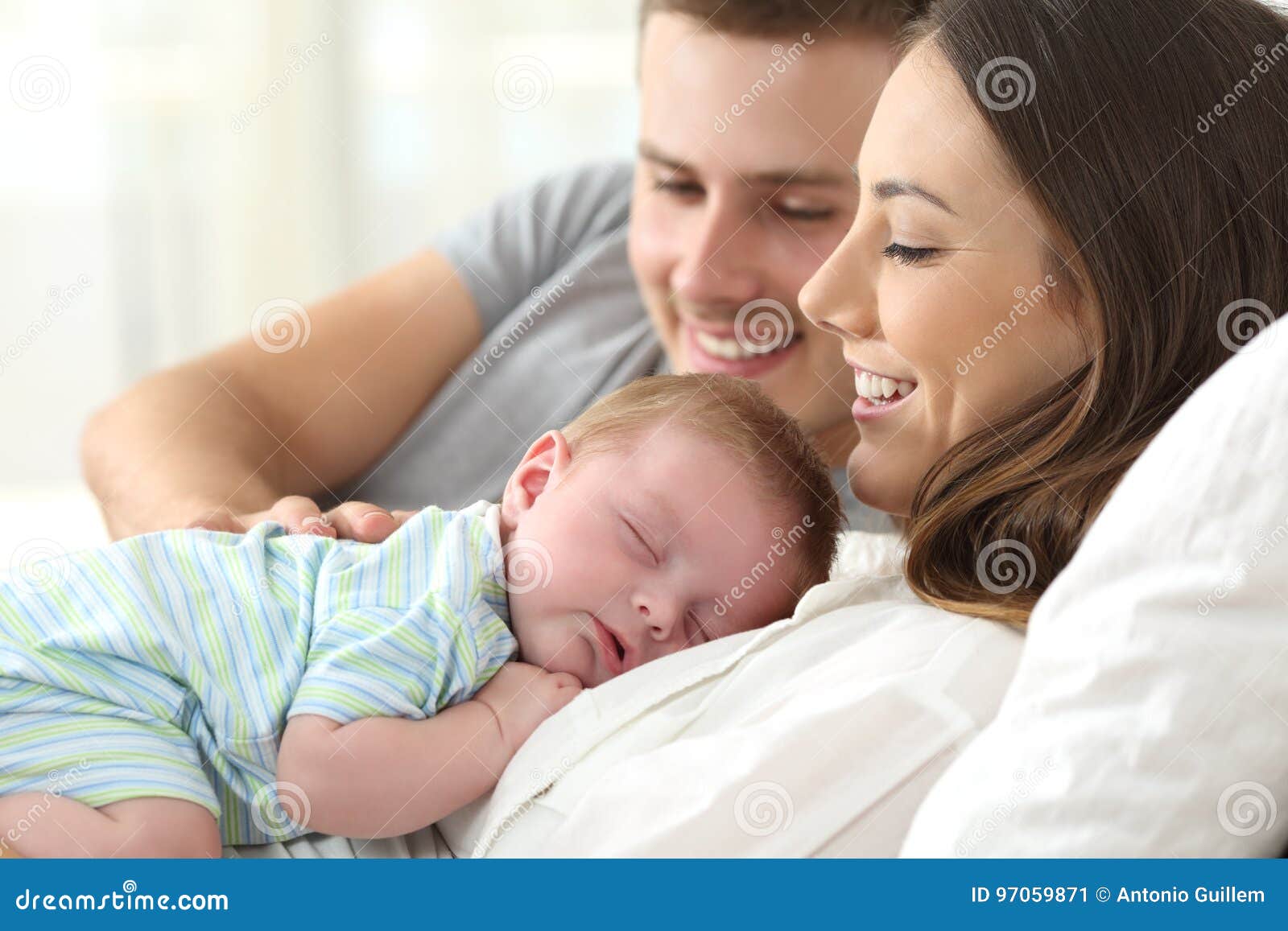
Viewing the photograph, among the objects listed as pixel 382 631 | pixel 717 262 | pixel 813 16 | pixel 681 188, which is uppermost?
pixel 813 16

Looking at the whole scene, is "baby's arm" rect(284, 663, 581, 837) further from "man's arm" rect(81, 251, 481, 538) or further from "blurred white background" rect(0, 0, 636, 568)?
"blurred white background" rect(0, 0, 636, 568)

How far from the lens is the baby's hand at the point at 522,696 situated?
3.54 feet

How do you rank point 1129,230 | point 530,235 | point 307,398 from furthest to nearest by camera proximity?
point 530,235 → point 307,398 → point 1129,230

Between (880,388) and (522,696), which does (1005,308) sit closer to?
(880,388)

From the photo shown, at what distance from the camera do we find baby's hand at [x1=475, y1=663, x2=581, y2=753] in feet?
3.54

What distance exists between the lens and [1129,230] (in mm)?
1163

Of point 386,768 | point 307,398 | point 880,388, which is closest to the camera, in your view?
point 386,768

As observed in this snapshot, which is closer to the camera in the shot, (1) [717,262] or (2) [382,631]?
(2) [382,631]

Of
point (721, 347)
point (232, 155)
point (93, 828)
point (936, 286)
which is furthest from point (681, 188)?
point (232, 155)

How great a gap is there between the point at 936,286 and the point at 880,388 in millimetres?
173

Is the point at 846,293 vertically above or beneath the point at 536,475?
above

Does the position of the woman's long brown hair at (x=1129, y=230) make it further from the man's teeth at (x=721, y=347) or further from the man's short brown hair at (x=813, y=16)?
the man's teeth at (x=721, y=347)

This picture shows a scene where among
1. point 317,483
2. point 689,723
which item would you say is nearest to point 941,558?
point 689,723
